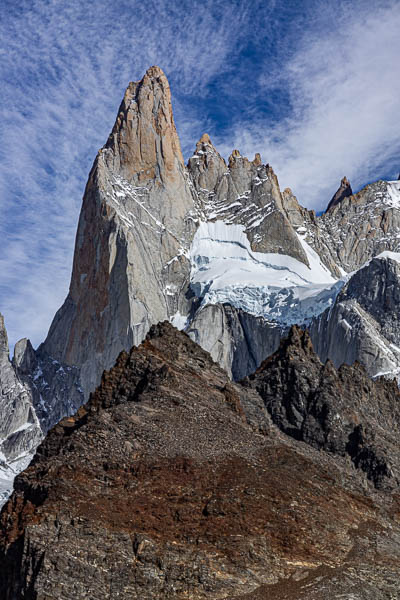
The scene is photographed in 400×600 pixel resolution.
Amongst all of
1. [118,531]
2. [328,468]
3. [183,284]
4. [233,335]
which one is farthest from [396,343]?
[118,531]

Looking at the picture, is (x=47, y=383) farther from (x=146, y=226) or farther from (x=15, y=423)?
(x=146, y=226)

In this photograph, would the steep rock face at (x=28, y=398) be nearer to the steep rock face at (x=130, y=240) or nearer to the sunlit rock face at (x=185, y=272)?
the sunlit rock face at (x=185, y=272)

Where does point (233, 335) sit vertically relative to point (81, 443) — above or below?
above

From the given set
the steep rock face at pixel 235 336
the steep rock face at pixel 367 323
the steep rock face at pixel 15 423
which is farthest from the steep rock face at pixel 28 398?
the steep rock face at pixel 367 323

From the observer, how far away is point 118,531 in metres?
40.8

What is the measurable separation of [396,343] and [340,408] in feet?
217

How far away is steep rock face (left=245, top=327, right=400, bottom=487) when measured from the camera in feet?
205

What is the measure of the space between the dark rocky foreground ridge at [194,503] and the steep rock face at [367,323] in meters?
59.2

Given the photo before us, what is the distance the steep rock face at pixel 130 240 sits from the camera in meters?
146

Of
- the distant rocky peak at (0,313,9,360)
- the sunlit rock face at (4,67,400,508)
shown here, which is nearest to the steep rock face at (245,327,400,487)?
the sunlit rock face at (4,67,400,508)

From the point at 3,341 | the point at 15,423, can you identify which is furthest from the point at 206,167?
the point at 15,423

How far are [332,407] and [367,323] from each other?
6487 cm

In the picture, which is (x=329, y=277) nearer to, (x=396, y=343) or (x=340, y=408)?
(x=396, y=343)

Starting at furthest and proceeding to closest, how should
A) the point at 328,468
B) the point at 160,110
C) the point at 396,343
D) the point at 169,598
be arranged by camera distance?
the point at 160,110, the point at 396,343, the point at 328,468, the point at 169,598
